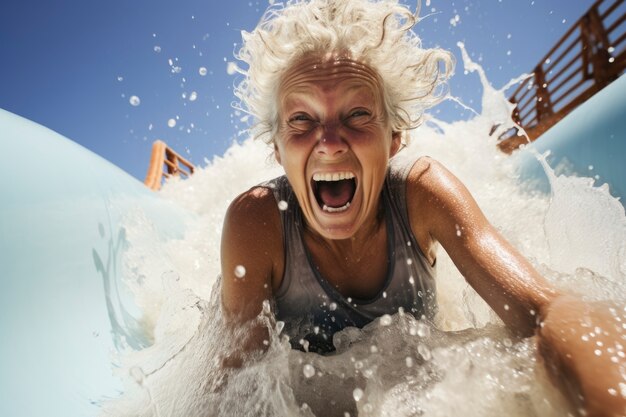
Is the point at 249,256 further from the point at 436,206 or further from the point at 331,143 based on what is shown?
the point at 436,206

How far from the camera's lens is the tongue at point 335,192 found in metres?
1.68

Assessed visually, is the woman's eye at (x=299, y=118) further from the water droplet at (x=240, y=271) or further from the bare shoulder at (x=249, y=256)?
the water droplet at (x=240, y=271)

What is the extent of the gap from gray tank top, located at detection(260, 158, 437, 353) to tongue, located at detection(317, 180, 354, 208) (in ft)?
0.46

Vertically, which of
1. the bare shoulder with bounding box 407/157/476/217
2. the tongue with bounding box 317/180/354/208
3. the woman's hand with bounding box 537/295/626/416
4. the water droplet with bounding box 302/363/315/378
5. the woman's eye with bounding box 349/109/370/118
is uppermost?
the woman's eye with bounding box 349/109/370/118

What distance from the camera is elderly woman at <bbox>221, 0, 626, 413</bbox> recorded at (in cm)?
147

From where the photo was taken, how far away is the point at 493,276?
122cm

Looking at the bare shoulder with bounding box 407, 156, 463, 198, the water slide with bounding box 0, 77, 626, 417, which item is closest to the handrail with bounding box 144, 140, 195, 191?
the water slide with bounding box 0, 77, 626, 417

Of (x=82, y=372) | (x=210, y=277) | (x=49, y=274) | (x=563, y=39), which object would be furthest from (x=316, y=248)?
(x=563, y=39)

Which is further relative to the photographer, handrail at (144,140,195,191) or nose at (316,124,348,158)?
handrail at (144,140,195,191)

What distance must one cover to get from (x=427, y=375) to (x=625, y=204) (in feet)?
6.30

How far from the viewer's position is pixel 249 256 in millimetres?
1479

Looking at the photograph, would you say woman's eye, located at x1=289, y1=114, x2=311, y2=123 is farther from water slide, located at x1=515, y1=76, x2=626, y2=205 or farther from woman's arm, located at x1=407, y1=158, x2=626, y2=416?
water slide, located at x1=515, y1=76, x2=626, y2=205

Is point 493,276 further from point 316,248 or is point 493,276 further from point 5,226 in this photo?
point 5,226

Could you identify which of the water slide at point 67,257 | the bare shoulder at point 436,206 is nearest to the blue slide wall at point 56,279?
the water slide at point 67,257
